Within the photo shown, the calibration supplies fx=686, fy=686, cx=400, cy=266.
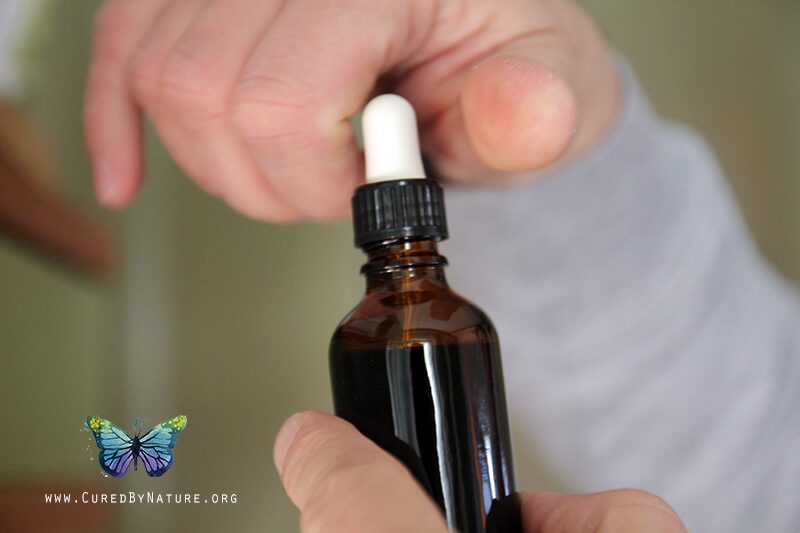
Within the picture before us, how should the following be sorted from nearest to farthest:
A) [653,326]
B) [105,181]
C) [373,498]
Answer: [373,498] < [105,181] < [653,326]

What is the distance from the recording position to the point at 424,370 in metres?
0.18

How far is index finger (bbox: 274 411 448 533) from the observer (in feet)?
0.52

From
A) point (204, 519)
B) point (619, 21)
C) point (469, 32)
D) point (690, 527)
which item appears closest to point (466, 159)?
point (469, 32)

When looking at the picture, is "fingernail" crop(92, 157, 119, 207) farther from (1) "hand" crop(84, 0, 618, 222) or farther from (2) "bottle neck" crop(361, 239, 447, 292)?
(2) "bottle neck" crop(361, 239, 447, 292)

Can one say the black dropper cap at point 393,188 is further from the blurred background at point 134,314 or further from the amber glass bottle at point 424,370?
the blurred background at point 134,314

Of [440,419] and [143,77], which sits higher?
[143,77]

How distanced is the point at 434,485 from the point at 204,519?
0.48ft

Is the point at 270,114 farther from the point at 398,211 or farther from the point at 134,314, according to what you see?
the point at 134,314

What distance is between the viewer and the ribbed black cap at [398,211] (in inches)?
7.8

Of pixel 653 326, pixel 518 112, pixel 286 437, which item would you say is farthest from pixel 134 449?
pixel 653 326

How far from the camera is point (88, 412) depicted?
11.6 inches

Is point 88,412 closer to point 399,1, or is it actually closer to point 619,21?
point 399,1

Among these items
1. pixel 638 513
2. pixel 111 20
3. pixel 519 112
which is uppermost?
pixel 111 20

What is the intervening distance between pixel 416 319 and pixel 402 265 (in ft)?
0.07
